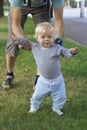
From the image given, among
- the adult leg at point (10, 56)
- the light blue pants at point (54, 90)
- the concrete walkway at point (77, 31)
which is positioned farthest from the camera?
the concrete walkway at point (77, 31)

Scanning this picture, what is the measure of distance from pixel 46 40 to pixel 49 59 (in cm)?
21

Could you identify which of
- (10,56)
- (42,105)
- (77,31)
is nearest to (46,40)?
(42,105)

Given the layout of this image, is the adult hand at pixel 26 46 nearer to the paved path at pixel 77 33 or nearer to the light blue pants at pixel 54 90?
the light blue pants at pixel 54 90

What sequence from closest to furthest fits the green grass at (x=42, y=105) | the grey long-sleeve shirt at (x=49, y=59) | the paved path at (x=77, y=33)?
the green grass at (x=42, y=105) → the grey long-sleeve shirt at (x=49, y=59) → the paved path at (x=77, y=33)

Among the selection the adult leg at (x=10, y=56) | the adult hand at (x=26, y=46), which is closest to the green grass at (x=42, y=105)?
the adult leg at (x=10, y=56)

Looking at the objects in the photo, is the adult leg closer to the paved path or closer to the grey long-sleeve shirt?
the grey long-sleeve shirt

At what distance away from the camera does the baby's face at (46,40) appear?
4.18m

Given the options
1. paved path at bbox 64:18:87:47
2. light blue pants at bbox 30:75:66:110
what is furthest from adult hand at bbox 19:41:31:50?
paved path at bbox 64:18:87:47

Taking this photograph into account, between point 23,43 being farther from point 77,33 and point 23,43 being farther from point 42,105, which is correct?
point 77,33

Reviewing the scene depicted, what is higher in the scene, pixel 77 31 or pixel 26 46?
pixel 26 46

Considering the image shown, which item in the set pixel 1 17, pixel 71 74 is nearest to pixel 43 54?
pixel 71 74

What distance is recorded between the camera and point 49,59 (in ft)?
14.1

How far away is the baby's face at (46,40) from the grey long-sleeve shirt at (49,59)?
0.06 meters

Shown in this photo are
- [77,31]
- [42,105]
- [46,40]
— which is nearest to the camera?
[46,40]
